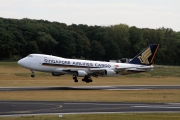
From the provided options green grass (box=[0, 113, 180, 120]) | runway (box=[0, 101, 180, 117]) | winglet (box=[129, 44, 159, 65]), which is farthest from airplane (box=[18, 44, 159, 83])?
green grass (box=[0, 113, 180, 120])

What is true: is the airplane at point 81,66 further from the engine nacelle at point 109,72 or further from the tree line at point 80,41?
the tree line at point 80,41

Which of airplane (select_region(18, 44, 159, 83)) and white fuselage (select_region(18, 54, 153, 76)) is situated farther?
airplane (select_region(18, 44, 159, 83))

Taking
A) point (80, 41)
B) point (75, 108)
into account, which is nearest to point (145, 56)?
point (75, 108)

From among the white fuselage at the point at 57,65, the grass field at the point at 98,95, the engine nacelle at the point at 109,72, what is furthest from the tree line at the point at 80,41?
the engine nacelle at the point at 109,72

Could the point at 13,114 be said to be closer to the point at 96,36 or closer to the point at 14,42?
the point at 14,42

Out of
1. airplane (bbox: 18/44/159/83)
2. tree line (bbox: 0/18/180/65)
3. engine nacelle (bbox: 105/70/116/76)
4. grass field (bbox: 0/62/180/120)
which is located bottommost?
grass field (bbox: 0/62/180/120)

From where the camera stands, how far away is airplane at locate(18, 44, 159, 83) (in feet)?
244

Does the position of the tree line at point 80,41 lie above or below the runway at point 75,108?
above

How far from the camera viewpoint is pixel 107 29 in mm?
176000

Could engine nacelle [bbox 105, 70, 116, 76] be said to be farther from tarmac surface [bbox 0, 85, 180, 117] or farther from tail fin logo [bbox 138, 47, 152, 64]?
tarmac surface [bbox 0, 85, 180, 117]

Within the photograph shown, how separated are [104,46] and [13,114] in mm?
120228

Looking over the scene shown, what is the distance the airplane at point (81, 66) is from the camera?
74438 millimetres

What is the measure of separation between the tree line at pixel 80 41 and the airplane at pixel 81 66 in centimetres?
5824

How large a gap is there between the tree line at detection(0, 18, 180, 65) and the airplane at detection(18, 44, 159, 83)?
58.2 m
